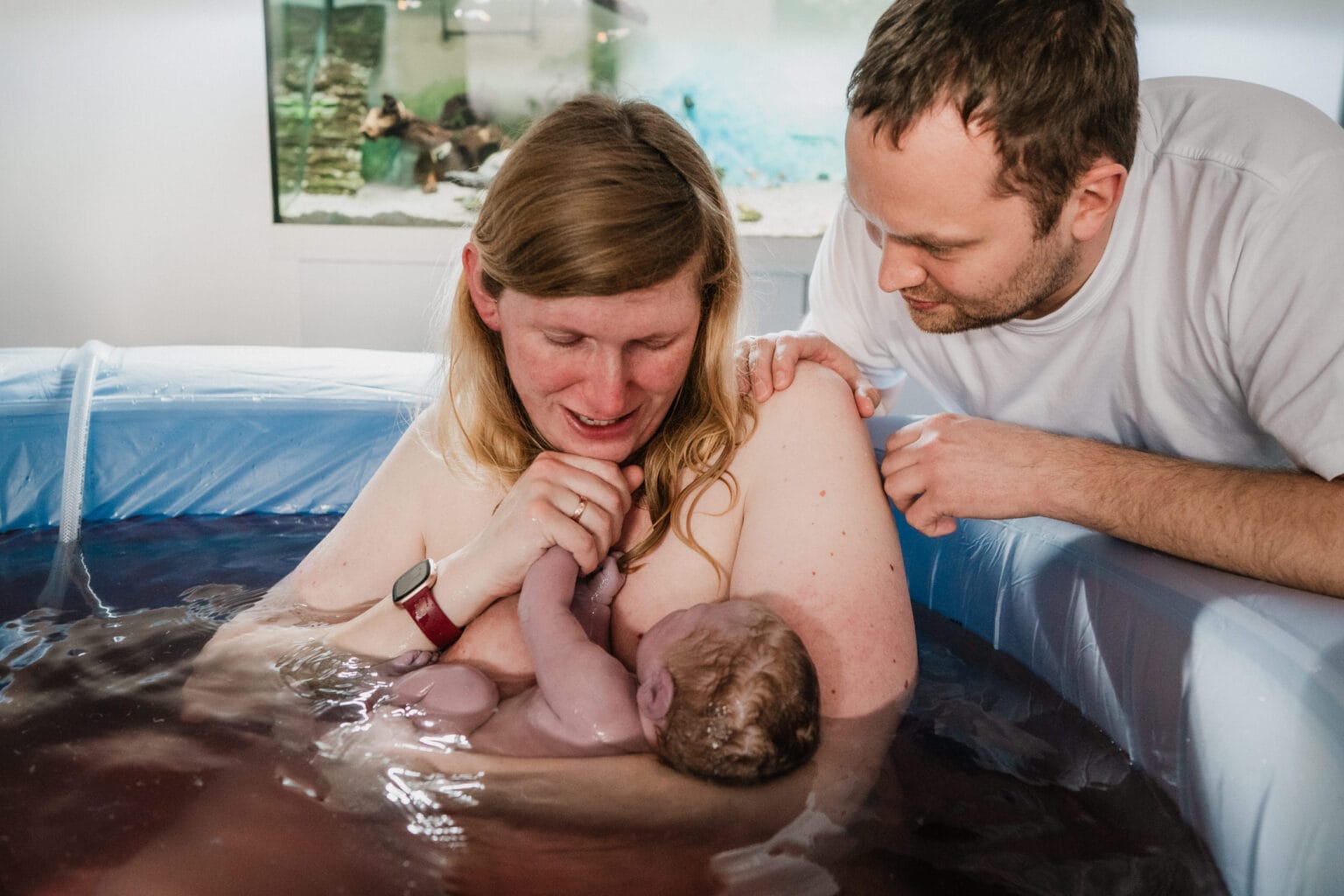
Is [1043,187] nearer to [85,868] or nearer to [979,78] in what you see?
[979,78]

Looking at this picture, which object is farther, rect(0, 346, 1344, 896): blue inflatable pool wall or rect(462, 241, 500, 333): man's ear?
rect(462, 241, 500, 333): man's ear

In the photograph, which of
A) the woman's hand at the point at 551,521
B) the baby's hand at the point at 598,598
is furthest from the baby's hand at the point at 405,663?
the baby's hand at the point at 598,598

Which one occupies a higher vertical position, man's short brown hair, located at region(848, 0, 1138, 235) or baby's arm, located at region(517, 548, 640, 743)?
man's short brown hair, located at region(848, 0, 1138, 235)

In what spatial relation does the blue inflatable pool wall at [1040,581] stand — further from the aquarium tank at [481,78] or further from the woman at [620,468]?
the aquarium tank at [481,78]

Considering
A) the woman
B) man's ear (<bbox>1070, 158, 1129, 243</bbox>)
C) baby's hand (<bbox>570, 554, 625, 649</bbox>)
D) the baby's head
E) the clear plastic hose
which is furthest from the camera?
the clear plastic hose

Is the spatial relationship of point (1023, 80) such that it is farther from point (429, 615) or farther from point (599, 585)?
point (429, 615)

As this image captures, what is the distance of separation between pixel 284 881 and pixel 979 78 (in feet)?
4.65

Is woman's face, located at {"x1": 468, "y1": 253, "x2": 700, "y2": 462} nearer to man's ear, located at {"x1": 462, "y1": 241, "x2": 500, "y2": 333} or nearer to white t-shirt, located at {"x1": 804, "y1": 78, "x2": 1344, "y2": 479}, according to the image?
man's ear, located at {"x1": 462, "y1": 241, "x2": 500, "y2": 333}

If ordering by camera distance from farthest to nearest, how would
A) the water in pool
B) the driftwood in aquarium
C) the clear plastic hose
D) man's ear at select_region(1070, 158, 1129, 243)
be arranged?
the driftwood in aquarium → the clear plastic hose → man's ear at select_region(1070, 158, 1129, 243) → the water in pool

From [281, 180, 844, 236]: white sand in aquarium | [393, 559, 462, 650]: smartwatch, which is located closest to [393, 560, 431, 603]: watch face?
[393, 559, 462, 650]: smartwatch

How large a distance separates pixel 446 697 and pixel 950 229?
105 centimetres

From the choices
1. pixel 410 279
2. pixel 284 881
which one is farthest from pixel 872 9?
pixel 284 881

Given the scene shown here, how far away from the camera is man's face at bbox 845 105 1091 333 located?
1.55 meters

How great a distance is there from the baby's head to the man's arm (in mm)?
449
